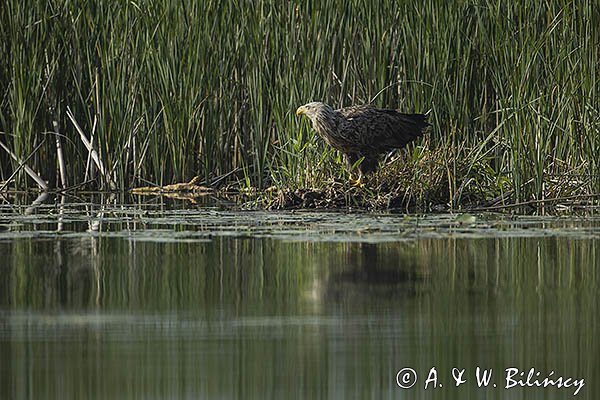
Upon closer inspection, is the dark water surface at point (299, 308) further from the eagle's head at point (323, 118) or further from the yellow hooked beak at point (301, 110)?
the yellow hooked beak at point (301, 110)

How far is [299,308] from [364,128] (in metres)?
4.32

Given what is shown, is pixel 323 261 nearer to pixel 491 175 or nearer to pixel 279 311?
pixel 279 311

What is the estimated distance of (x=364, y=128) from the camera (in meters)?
8.89

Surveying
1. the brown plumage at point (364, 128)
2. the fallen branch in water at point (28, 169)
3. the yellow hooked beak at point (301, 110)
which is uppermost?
the yellow hooked beak at point (301, 110)

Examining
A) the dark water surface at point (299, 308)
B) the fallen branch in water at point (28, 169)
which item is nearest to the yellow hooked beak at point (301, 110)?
the dark water surface at point (299, 308)

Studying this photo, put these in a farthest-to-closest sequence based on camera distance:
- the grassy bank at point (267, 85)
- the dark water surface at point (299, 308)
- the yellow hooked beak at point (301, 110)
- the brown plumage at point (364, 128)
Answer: the yellow hooked beak at point (301, 110)
the brown plumage at point (364, 128)
the grassy bank at point (267, 85)
the dark water surface at point (299, 308)

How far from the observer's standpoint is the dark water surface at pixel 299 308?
3.51 meters

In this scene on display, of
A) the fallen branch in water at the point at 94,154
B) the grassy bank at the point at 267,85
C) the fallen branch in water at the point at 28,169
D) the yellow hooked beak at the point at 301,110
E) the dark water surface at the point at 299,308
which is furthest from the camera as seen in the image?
the fallen branch in water at the point at 94,154

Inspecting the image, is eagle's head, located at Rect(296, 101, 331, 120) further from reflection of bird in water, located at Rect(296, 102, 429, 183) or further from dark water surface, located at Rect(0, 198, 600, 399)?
dark water surface, located at Rect(0, 198, 600, 399)

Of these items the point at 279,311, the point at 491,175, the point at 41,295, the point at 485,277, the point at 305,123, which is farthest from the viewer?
the point at 305,123

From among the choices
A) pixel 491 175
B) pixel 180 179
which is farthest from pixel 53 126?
pixel 491 175

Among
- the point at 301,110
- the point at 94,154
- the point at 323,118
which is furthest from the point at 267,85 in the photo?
the point at 94,154

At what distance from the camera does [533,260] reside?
19.7ft

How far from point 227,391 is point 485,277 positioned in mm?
2291
